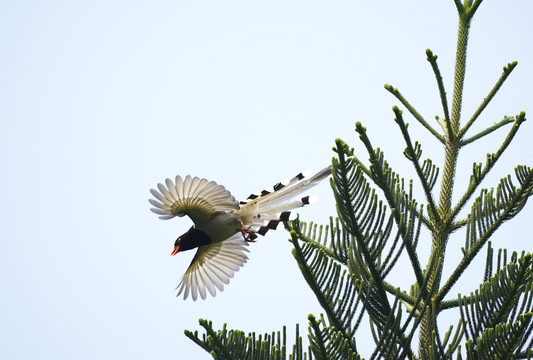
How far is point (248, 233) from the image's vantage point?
5391mm

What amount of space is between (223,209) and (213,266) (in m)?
0.75

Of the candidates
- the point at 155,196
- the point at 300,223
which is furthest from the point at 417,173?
the point at 155,196

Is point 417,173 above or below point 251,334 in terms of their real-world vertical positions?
above

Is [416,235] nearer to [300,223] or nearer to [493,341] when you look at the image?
[493,341]

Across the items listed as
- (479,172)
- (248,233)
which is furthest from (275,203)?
(479,172)

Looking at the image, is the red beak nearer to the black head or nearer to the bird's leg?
the black head

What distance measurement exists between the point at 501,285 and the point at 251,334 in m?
1.26

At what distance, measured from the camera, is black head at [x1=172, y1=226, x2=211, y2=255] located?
17.9ft

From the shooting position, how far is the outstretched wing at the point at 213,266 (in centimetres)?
589

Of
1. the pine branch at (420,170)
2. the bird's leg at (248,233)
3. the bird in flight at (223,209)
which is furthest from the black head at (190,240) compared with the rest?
the pine branch at (420,170)

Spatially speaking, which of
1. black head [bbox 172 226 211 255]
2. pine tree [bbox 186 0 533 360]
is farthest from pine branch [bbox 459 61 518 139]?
black head [bbox 172 226 211 255]

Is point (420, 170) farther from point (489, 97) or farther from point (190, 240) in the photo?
point (190, 240)

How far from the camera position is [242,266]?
19.4 feet

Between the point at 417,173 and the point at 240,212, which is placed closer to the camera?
the point at 417,173
